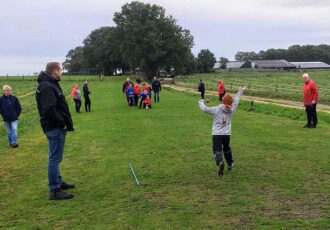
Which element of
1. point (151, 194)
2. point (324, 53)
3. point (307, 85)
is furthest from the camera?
point (324, 53)

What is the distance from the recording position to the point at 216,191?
26.6ft

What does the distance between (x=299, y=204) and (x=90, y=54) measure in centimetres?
11804

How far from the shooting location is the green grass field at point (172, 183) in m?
6.65

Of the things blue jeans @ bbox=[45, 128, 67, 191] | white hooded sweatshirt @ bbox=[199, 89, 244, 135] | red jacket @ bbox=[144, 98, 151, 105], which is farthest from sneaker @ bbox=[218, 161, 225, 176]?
red jacket @ bbox=[144, 98, 151, 105]

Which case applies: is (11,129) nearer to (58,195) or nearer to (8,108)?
(8,108)

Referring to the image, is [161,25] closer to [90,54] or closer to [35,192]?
[90,54]

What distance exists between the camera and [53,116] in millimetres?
7469

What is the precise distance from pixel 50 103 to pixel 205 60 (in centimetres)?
12931

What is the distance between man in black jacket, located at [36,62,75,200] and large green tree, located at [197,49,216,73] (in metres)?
126

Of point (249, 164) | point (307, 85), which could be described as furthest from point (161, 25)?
point (249, 164)

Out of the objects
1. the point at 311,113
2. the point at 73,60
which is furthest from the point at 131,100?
the point at 73,60

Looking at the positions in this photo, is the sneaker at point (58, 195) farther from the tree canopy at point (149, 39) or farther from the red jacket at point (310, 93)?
the tree canopy at point (149, 39)

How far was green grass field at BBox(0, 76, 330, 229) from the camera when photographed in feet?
21.8

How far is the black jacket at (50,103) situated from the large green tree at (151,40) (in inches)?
2833
